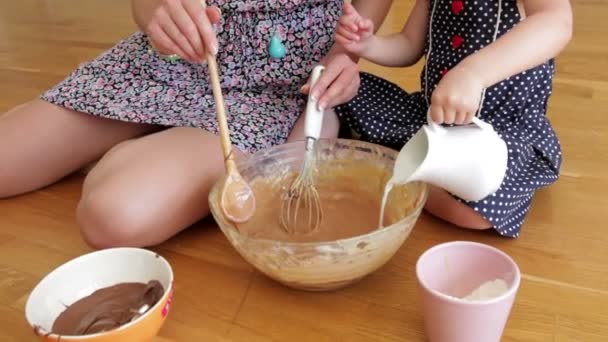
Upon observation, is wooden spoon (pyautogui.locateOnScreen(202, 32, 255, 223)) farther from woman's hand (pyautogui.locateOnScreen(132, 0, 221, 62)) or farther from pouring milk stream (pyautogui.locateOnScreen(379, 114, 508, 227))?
pouring milk stream (pyautogui.locateOnScreen(379, 114, 508, 227))

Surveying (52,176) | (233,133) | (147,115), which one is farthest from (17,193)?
(233,133)

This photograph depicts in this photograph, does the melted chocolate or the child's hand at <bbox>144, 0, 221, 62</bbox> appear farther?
the child's hand at <bbox>144, 0, 221, 62</bbox>

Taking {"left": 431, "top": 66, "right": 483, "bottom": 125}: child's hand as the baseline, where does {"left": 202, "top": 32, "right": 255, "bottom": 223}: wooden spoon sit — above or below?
below

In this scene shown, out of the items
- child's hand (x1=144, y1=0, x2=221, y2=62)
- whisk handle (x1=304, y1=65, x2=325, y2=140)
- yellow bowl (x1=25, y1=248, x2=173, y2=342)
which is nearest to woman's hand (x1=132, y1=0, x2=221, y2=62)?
child's hand (x1=144, y1=0, x2=221, y2=62)

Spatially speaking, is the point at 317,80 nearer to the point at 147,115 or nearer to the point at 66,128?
the point at 147,115

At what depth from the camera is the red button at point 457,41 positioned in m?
0.85

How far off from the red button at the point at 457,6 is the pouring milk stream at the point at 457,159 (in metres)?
0.24

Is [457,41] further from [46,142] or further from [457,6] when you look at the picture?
[46,142]

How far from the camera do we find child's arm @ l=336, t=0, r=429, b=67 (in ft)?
2.81

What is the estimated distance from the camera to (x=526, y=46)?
68 centimetres

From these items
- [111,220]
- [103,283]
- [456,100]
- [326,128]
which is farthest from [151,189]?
[456,100]

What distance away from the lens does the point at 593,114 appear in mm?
1085

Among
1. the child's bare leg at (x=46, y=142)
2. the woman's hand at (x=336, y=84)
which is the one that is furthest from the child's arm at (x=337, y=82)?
the child's bare leg at (x=46, y=142)

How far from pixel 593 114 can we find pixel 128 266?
81 centimetres
